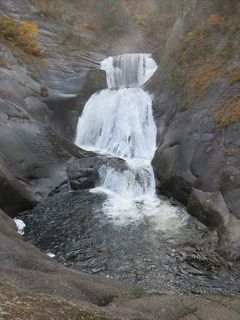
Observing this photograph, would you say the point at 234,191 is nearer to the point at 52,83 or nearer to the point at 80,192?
Answer: the point at 80,192

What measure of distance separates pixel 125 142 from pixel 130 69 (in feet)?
32.5

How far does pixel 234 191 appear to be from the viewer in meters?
14.5

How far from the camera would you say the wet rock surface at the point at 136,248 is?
37.5 feet

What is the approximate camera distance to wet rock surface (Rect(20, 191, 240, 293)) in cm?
1144

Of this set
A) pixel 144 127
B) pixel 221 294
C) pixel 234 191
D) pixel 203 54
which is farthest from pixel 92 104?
pixel 221 294

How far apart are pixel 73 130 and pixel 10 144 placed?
6.74 metres

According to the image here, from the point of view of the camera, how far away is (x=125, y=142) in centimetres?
2259

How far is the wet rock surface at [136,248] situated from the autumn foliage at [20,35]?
44.4ft

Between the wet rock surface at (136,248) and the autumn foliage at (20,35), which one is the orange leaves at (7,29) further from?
the wet rock surface at (136,248)

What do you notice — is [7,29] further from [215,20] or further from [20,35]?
[215,20]

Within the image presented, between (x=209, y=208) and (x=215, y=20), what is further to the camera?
(x=215, y=20)

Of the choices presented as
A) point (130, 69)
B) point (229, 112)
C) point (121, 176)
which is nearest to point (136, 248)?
point (121, 176)

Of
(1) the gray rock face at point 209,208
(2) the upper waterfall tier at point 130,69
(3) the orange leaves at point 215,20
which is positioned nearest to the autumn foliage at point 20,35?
(2) the upper waterfall tier at point 130,69

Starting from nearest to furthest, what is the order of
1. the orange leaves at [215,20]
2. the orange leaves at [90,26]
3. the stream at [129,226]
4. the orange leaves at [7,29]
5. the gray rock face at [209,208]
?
the stream at [129,226] → the gray rock face at [209,208] → the orange leaves at [215,20] → the orange leaves at [7,29] → the orange leaves at [90,26]
